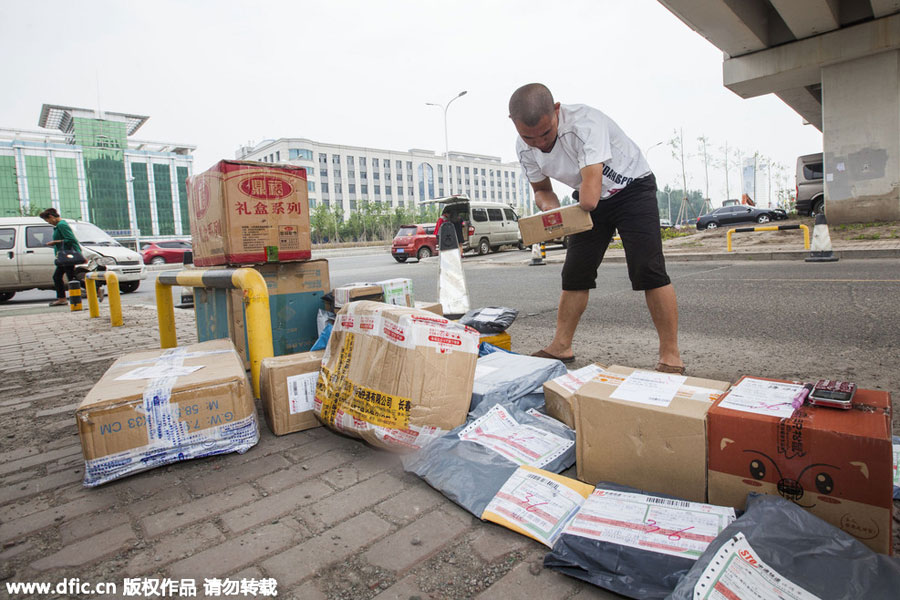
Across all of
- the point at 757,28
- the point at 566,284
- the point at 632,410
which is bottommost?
the point at 632,410

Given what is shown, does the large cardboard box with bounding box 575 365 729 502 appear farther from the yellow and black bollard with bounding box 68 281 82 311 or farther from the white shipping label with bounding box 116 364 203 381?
the yellow and black bollard with bounding box 68 281 82 311

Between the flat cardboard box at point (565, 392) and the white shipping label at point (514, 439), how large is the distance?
15cm

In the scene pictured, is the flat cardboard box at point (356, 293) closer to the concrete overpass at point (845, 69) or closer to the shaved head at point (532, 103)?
the shaved head at point (532, 103)

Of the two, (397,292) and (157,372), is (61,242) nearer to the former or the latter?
(397,292)

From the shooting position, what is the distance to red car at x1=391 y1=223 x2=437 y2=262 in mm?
18016

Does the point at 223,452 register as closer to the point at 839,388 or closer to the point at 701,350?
the point at 839,388

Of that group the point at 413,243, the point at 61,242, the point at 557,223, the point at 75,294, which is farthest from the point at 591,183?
the point at 413,243

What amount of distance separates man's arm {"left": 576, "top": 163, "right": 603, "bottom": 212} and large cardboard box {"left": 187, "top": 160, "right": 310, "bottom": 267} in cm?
175

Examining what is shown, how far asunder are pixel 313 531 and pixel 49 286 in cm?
1302

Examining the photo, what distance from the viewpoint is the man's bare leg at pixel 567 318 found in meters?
3.16

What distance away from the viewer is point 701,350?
3.44 metres

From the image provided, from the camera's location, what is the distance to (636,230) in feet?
9.09

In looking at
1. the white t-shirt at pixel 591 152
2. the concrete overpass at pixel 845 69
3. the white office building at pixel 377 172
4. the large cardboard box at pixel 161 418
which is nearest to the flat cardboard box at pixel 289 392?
the large cardboard box at pixel 161 418

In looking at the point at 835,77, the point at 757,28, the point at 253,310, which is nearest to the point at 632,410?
the point at 253,310
